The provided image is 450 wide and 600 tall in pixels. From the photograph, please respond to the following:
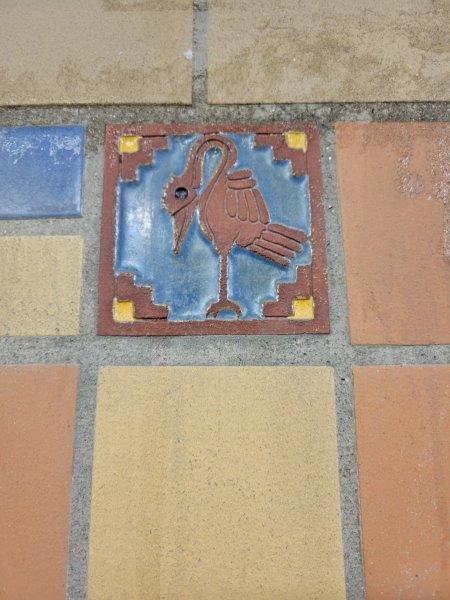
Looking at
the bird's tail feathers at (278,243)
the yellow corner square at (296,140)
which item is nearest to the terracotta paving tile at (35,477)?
the bird's tail feathers at (278,243)

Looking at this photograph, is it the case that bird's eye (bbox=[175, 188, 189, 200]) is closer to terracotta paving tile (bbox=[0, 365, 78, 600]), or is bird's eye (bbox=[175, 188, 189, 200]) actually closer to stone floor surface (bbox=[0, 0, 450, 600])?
stone floor surface (bbox=[0, 0, 450, 600])

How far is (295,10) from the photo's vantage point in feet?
2.50

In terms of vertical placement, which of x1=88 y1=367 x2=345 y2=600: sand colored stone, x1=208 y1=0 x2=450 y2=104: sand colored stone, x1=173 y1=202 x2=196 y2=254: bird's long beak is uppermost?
x1=208 y1=0 x2=450 y2=104: sand colored stone

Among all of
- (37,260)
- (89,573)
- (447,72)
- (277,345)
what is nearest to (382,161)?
(447,72)

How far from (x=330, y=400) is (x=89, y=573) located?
0.30 meters

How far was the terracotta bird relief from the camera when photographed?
2.26ft

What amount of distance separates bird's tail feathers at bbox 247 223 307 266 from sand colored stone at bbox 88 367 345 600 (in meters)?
0.13

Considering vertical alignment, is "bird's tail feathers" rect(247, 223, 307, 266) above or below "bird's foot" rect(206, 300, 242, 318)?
above

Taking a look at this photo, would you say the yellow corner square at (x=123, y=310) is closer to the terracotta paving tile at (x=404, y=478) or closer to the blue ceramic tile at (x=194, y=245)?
the blue ceramic tile at (x=194, y=245)

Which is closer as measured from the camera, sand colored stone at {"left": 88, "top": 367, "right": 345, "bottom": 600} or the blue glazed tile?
sand colored stone at {"left": 88, "top": 367, "right": 345, "bottom": 600}

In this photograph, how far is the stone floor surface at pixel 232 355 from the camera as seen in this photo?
612 millimetres

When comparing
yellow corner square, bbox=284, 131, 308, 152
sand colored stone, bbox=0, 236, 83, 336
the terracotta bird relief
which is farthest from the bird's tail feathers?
sand colored stone, bbox=0, 236, 83, 336

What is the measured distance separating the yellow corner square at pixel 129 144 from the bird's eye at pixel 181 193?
72 mm

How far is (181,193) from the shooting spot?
2.33 ft
